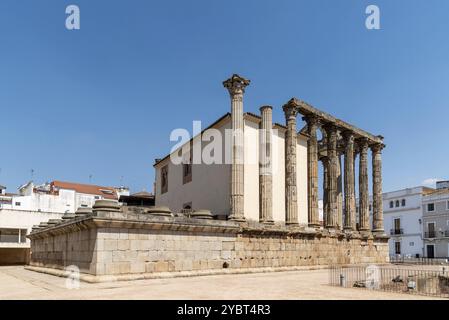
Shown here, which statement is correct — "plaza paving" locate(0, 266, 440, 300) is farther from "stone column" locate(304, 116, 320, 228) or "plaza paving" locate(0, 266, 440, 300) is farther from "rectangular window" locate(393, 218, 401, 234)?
"rectangular window" locate(393, 218, 401, 234)

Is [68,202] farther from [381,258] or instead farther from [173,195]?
[381,258]

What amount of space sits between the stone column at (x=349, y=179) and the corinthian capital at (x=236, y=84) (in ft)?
37.9

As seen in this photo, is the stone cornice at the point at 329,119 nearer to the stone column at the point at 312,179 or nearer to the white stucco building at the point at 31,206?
the stone column at the point at 312,179

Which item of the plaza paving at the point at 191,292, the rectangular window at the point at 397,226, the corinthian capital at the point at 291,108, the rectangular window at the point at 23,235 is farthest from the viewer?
the rectangular window at the point at 397,226

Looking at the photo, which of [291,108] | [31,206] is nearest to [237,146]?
[291,108]

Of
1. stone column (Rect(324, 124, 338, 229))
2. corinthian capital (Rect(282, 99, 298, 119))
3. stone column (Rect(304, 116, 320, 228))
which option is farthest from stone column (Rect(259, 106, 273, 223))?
stone column (Rect(324, 124, 338, 229))

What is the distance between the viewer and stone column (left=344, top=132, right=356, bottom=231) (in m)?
28.5

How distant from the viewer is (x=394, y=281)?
15.7m

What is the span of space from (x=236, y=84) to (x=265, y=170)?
5.10 m

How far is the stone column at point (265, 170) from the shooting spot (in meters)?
21.9

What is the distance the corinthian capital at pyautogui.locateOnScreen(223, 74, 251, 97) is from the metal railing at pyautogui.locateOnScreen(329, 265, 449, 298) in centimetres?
930

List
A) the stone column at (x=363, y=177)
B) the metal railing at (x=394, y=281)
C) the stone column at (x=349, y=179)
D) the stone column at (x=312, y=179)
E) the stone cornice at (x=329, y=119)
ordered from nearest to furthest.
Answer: the metal railing at (x=394, y=281) < the stone column at (x=312, y=179) < the stone cornice at (x=329, y=119) < the stone column at (x=349, y=179) < the stone column at (x=363, y=177)

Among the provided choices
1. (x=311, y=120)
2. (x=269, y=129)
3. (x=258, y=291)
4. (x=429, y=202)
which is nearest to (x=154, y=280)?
(x=258, y=291)

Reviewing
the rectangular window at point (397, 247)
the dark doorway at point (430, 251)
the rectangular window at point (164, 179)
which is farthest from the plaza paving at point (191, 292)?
the rectangular window at point (397, 247)
